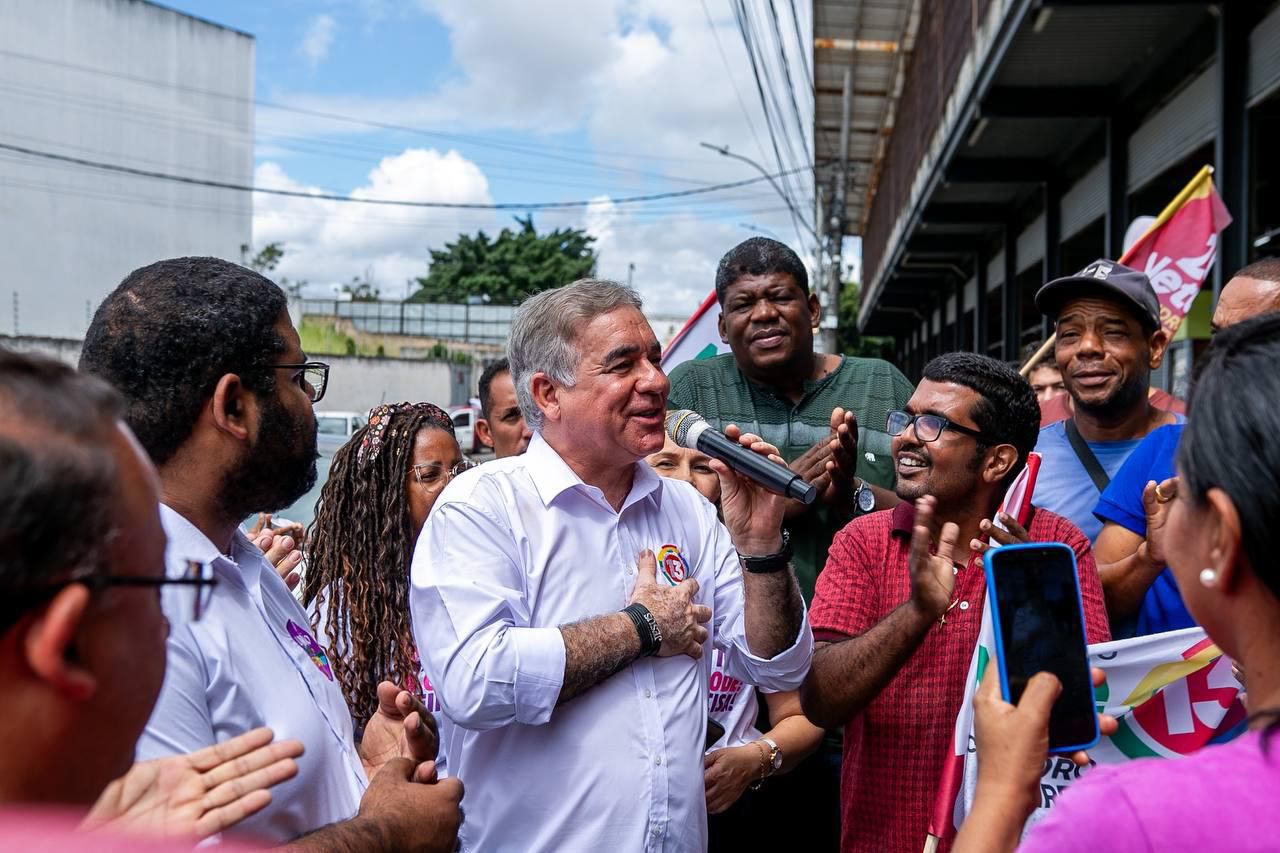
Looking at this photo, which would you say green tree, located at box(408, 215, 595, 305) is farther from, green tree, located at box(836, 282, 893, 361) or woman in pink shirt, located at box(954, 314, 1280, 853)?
woman in pink shirt, located at box(954, 314, 1280, 853)

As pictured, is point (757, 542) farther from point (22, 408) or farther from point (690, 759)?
point (22, 408)

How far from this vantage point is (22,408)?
1061 mm

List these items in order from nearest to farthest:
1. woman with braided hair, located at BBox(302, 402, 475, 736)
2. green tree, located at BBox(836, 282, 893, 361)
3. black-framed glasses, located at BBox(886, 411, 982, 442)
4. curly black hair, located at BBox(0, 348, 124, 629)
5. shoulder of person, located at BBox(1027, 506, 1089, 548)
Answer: curly black hair, located at BBox(0, 348, 124, 629) < shoulder of person, located at BBox(1027, 506, 1089, 548) < black-framed glasses, located at BBox(886, 411, 982, 442) < woman with braided hair, located at BBox(302, 402, 475, 736) < green tree, located at BBox(836, 282, 893, 361)

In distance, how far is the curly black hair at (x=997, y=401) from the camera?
3029mm

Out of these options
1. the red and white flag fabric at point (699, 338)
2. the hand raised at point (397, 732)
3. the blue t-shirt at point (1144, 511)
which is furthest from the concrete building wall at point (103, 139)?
the blue t-shirt at point (1144, 511)

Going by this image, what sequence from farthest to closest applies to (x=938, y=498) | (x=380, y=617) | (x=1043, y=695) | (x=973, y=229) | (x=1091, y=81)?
(x=973, y=229)
(x=1091, y=81)
(x=380, y=617)
(x=938, y=498)
(x=1043, y=695)

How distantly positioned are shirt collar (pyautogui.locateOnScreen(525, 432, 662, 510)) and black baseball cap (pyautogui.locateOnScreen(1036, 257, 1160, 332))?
5.73 ft

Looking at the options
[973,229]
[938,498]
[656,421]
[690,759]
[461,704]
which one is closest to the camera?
[461,704]

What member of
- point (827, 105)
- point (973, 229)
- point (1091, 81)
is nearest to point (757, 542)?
point (1091, 81)

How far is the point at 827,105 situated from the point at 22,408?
2436 cm

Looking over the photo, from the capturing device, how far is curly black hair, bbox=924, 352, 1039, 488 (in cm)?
303

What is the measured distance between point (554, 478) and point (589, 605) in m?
0.31


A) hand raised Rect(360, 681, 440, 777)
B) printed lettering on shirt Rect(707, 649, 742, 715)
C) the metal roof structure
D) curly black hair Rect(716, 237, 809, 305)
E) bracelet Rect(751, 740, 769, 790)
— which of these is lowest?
bracelet Rect(751, 740, 769, 790)

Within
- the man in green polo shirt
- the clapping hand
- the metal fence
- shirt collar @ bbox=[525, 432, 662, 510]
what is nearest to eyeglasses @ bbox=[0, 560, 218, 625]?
the clapping hand
